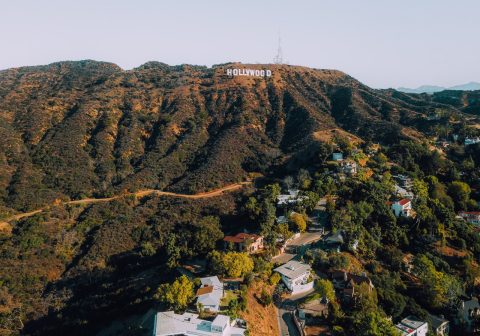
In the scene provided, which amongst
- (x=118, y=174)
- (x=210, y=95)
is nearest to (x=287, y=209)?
(x=118, y=174)

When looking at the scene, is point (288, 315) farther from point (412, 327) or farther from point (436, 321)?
point (436, 321)

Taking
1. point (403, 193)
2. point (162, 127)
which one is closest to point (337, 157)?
point (403, 193)

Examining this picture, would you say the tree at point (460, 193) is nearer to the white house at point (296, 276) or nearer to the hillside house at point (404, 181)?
the hillside house at point (404, 181)

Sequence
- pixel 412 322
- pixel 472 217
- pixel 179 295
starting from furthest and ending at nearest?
pixel 472 217
pixel 412 322
pixel 179 295

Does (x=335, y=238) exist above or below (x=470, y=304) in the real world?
above

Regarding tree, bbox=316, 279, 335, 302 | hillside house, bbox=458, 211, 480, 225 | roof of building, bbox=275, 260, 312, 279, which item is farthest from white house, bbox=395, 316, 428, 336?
hillside house, bbox=458, 211, 480, 225

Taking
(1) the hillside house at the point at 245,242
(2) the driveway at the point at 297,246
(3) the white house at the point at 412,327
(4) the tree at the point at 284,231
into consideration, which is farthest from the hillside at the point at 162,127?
(3) the white house at the point at 412,327
